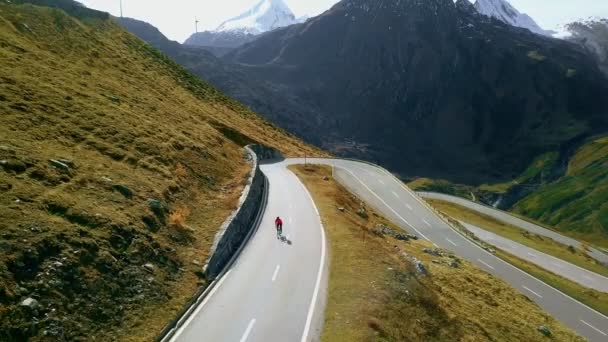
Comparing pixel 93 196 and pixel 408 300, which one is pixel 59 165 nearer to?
pixel 93 196

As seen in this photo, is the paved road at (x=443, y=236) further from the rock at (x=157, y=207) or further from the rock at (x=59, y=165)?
the rock at (x=59, y=165)

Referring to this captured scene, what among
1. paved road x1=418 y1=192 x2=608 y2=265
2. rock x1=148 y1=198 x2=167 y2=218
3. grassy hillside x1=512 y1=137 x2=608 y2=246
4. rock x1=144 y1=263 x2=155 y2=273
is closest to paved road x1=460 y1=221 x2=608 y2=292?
paved road x1=418 y1=192 x2=608 y2=265

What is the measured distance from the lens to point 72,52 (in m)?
57.0

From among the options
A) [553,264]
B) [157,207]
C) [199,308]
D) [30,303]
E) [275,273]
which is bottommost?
[553,264]

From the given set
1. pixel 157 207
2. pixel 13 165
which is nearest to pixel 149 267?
pixel 157 207

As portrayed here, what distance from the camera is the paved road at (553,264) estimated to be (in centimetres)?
6712

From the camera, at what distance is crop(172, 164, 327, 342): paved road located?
2036 centimetres

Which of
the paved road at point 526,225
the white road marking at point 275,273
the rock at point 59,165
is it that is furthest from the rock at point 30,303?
the paved road at point 526,225

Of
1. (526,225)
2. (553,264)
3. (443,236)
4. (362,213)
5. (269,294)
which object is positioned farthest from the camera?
(526,225)

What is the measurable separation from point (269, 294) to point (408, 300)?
25.1ft

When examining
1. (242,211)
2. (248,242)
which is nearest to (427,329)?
(248,242)

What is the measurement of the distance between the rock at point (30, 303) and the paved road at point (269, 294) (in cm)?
573

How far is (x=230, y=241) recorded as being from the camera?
30.3 metres

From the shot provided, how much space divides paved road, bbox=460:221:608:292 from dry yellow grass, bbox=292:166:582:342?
34991 mm
